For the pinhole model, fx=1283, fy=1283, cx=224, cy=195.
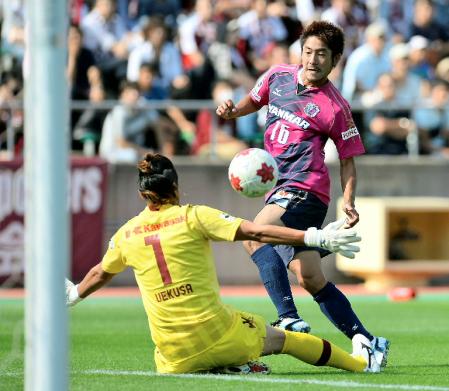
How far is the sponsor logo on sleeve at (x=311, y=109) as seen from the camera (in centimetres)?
945

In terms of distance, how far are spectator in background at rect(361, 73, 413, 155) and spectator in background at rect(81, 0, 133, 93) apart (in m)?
3.70

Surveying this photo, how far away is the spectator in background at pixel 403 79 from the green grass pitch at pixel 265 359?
12.8ft

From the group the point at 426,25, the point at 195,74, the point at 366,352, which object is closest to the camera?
the point at 366,352

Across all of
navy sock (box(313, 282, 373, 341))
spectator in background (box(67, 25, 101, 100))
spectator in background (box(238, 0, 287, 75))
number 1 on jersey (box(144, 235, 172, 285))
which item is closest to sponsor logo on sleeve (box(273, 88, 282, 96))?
navy sock (box(313, 282, 373, 341))

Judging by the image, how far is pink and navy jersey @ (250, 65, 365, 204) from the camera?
9383mm

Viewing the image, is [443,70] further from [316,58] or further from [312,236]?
[312,236]

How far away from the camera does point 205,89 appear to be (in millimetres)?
19328

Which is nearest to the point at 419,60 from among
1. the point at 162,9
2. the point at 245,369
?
the point at 162,9

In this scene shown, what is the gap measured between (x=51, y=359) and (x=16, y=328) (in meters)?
7.18

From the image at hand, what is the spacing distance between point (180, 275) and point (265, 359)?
1870 millimetres

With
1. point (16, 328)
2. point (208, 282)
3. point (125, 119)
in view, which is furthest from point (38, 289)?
point (125, 119)

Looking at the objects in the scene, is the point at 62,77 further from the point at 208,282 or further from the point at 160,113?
the point at 160,113

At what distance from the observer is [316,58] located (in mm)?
9359

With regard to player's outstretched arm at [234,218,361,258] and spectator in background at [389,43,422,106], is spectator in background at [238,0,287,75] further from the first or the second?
player's outstretched arm at [234,218,361,258]
